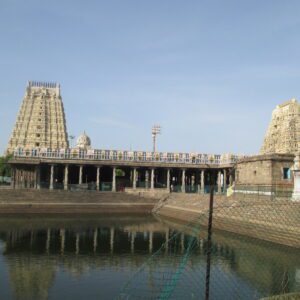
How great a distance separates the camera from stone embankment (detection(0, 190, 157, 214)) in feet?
158

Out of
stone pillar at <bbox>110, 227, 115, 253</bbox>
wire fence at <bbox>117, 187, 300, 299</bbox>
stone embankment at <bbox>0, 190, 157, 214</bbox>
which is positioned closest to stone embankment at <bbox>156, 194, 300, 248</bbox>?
wire fence at <bbox>117, 187, 300, 299</bbox>

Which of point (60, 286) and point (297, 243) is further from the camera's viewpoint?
point (297, 243)

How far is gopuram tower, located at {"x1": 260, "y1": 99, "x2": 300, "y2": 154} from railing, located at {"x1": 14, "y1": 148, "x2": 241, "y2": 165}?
72.5ft

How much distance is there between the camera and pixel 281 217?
26562 millimetres

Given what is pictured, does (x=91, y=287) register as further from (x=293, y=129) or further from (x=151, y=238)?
(x=293, y=129)

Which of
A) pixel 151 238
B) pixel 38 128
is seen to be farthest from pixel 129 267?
pixel 38 128

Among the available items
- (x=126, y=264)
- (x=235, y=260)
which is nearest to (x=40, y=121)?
(x=126, y=264)

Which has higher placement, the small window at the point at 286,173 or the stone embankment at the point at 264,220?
the small window at the point at 286,173

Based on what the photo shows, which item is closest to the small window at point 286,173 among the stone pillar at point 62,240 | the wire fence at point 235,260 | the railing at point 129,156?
the wire fence at point 235,260

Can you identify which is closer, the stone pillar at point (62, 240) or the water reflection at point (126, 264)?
the water reflection at point (126, 264)

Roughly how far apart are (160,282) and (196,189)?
41.6 metres

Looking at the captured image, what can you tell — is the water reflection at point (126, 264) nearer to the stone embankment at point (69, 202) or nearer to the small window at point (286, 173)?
the small window at point (286, 173)

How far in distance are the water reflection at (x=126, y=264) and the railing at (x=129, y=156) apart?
28.7 m

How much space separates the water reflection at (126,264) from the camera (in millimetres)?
17312
